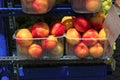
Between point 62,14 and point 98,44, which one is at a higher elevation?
point 62,14

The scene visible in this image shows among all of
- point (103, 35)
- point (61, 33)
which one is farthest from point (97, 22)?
point (61, 33)

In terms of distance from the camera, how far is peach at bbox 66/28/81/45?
145 centimetres

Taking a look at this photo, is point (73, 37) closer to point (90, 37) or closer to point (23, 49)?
point (90, 37)

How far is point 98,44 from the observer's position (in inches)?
57.4

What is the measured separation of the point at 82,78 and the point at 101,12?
1.52 feet

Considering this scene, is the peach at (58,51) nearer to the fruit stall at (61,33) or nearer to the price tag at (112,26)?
the fruit stall at (61,33)

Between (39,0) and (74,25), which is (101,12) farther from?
(39,0)

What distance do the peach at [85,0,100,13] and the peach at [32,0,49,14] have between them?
7.4 inches

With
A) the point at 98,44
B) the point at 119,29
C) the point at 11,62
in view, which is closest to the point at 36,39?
the point at 11,62

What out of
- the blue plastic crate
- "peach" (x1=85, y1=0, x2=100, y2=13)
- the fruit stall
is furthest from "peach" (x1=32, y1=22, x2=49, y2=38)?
the blue plastic crate

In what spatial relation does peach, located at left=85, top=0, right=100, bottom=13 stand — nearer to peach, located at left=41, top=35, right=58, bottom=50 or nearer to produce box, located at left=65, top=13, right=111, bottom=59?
produce box, located at left=65, top=13, right=111, bottom=59

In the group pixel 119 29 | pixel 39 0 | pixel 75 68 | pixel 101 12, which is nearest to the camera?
pixel 119 29

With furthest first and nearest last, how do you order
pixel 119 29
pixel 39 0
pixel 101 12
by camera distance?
1. pixel 101 12
2. pixel 39 0
3. pixel 119 29

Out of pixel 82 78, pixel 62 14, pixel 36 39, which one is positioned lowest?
pixel 82 78
